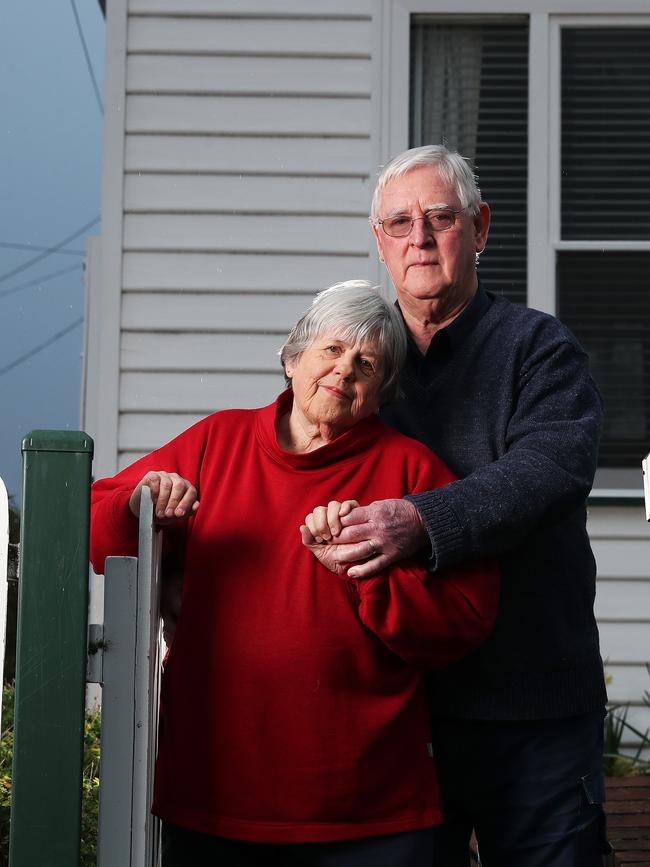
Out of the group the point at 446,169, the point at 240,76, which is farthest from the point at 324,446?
the point at 240,76

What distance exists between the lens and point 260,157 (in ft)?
15.5

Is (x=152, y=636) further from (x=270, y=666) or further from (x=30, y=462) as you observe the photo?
(x=30, y=462)

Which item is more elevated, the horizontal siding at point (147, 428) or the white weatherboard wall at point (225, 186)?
the white weatherboard wall at point (225, 186)

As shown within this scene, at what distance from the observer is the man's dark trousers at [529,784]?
6.68 feet

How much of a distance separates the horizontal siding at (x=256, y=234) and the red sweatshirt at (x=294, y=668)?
9.34 feet

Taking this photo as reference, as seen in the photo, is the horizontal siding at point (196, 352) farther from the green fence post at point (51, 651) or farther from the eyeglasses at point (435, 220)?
the green fence post at point (51, 651)

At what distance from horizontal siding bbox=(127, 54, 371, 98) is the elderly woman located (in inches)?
120

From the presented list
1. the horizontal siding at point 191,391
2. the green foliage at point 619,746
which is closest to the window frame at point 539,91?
the horizontal siding at point 191,391

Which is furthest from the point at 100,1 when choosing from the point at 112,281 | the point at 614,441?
the point at 614,441

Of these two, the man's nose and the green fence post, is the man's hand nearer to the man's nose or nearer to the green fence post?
the green fence post

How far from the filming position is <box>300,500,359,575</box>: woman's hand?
5.77ft

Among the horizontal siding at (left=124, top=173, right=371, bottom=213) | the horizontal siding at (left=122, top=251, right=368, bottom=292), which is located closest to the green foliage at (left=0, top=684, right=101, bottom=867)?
the horizontal siding at (left=122, top=251, right=368, bottom=292)

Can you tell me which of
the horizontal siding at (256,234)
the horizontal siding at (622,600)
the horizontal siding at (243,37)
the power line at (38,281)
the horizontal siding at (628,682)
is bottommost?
the horizontal siding at (628,682)

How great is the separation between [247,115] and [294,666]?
132 inches
